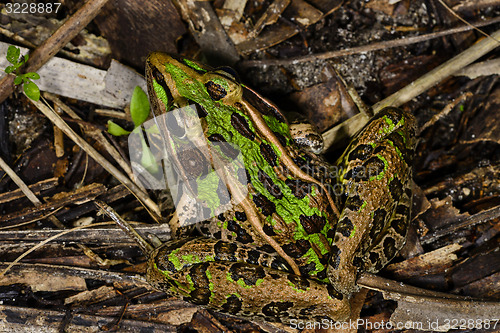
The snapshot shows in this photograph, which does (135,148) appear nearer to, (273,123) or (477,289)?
(273,123)

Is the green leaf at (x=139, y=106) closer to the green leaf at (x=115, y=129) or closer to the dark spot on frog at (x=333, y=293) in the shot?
the green leaf at (x=115, y=129)

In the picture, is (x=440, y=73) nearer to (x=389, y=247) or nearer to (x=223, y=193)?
(x=389, y=247)


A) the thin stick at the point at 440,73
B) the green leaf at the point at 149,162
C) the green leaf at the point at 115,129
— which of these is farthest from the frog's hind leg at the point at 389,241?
the green leaf at the point at 115,129

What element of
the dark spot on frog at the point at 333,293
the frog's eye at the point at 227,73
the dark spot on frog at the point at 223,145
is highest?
the frog's eye at the point at 227,73

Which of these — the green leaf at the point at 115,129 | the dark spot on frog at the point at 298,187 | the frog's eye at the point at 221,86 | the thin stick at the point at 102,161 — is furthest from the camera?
the green leaf at the point at 115,129

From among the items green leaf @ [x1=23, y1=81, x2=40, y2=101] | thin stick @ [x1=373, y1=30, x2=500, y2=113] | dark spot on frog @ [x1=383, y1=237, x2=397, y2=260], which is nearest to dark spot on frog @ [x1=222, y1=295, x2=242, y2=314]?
dark spot on frog @ [x1=383, y1=237, x2=397, y2=260]

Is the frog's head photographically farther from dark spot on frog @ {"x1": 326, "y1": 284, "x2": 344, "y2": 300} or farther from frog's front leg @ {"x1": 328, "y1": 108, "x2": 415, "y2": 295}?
dark spot on frog @ {"x1": 326, "y1": 284, "x2": 344, "y2": 300}

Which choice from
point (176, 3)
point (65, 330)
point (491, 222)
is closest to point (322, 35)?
point (176, 3)

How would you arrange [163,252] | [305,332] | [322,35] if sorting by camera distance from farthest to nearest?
1. [322,35]
2. [305,332]
3. [163,252]
